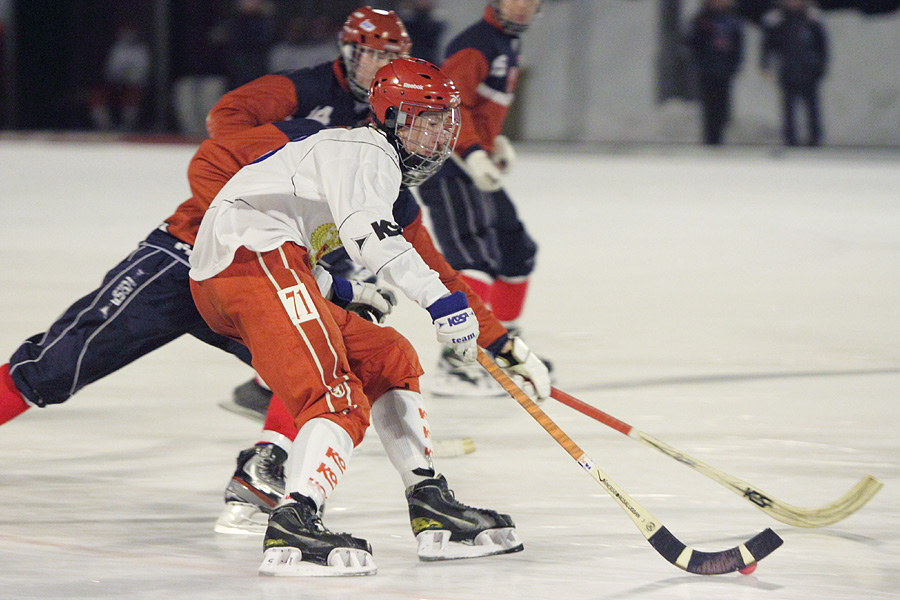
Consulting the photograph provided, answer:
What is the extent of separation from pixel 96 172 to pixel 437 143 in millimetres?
9664

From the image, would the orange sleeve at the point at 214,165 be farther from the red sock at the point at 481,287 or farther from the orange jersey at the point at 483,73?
the red sock at the point at 481,287

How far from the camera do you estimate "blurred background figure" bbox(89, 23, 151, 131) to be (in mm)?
16203

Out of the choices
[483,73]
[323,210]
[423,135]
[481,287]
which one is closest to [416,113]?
[423,135]

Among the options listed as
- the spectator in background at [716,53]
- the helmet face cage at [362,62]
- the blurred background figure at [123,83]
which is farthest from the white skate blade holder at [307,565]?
the blurred background figure at [123,83]

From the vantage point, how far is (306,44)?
15.7 metres

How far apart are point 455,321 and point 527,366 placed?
0.45 meters

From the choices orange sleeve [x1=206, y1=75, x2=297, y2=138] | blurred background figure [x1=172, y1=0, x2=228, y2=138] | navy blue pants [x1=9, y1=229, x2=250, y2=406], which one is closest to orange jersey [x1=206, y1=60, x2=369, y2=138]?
orange sleeve [x1=206, y1=75, x2=297, y2=138]

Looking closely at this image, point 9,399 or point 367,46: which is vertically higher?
point 367,46

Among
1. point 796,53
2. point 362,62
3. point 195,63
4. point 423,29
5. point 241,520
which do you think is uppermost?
point 362,62

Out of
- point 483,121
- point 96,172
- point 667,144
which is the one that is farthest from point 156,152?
point 483,121

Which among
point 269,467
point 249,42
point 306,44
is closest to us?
point 269,467

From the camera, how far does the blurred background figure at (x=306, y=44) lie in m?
15.7

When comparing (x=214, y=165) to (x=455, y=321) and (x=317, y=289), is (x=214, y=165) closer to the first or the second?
(x=317, y=289)

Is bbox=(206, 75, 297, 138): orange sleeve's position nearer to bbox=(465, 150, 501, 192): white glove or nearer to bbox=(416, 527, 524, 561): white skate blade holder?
bbox=(465, 150, 501, 192): white glove
